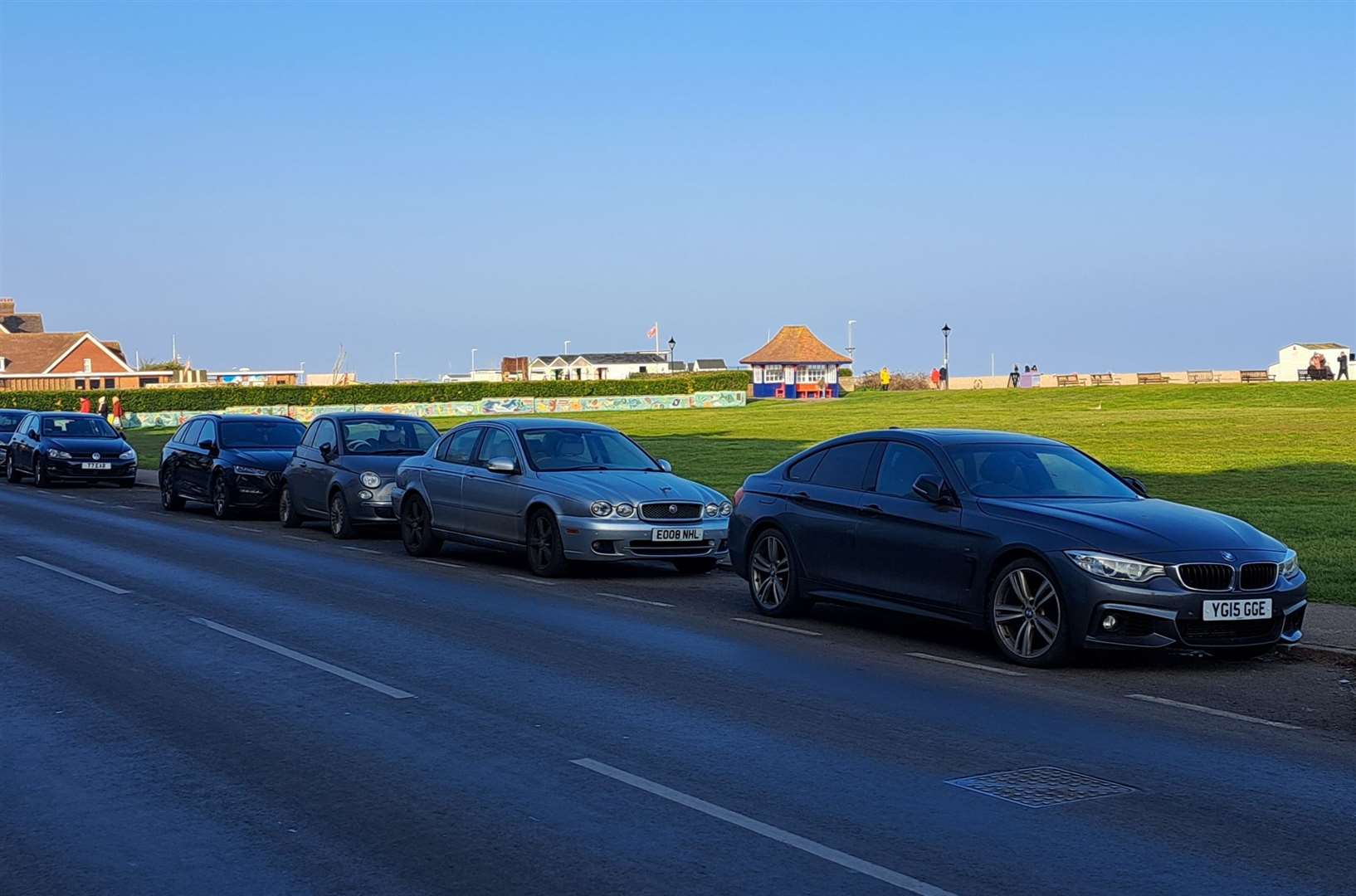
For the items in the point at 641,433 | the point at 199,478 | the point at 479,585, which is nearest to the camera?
the point at 479,585

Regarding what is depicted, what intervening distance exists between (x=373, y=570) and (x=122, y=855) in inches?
402

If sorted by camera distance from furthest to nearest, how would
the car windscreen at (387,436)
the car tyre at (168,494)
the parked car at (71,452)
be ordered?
the parked car at (71,452) → the car tyre at (168,494) → the car windscreen at (387,436)

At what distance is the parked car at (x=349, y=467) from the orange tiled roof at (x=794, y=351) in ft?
305

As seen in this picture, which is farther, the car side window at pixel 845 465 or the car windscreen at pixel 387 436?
the car windscreen at pixel 387 436

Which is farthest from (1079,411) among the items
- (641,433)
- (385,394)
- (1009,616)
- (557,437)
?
(1009,616)

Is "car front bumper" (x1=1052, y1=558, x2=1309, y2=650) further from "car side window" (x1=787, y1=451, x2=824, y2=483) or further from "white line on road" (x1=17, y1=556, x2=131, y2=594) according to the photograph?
"white line on road" (x1=17, y1=556, x2=131, y2=594)

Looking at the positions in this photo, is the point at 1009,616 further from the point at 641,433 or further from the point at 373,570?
the point at 641,433

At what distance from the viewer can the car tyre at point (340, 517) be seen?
20.0m

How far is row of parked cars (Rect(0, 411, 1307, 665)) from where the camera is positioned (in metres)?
9.88

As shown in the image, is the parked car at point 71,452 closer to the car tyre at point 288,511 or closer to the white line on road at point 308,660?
the car tyre at point 288,511

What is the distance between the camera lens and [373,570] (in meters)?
16.1

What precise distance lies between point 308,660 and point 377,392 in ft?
235

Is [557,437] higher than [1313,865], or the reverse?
[557,437]

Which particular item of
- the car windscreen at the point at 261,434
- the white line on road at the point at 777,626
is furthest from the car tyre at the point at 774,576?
the car windscreen at the point at 261,434
